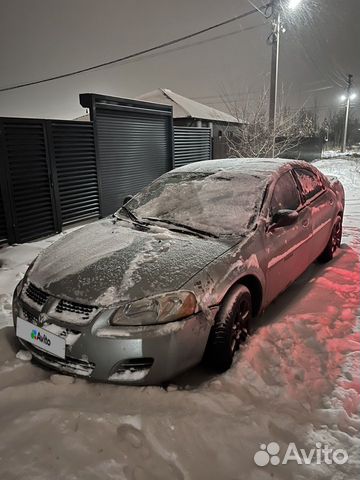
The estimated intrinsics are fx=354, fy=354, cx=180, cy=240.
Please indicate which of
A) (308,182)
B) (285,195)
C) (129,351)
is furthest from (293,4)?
(129,351)

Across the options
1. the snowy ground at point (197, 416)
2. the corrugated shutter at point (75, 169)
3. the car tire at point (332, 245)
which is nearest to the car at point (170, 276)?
the snowy ground at point (197, 416)

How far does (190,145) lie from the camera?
11164 mm

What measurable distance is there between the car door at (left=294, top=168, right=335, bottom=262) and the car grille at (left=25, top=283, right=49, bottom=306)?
2.74 m

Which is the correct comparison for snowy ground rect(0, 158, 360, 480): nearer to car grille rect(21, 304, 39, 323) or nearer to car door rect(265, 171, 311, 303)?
car grille rect(21, 304, 39, 323)

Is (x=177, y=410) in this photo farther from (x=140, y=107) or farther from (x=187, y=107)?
(x=187, y=107)

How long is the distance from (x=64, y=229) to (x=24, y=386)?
4583 mm

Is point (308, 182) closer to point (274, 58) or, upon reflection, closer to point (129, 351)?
point (129, 351)

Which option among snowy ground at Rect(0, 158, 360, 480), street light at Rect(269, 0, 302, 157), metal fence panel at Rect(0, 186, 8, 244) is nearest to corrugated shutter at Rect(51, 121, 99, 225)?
metal fence panel at Rect(0, 186, 8, 244)

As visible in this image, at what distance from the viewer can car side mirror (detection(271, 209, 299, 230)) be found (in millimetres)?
3053

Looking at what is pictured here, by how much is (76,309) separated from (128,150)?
6577 mm

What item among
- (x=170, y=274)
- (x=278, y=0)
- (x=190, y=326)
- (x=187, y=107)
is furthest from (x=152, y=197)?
(x=187, y=107)

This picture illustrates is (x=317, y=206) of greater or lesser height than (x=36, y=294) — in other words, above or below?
above

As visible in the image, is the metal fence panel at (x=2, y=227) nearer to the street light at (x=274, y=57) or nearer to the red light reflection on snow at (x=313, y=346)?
the red light reflection on snow at (x=313, y=346)

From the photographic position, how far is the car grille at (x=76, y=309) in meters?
2.19
